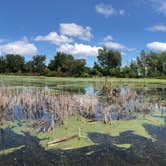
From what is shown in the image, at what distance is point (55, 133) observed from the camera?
694cm

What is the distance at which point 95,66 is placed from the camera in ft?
225

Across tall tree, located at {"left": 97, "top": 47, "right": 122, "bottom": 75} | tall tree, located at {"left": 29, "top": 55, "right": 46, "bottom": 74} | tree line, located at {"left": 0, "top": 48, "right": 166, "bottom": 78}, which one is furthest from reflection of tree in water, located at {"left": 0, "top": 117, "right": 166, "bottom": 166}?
tall tree, located at {"left": 29, "top": 55, "right": 46, "bottom": 74}

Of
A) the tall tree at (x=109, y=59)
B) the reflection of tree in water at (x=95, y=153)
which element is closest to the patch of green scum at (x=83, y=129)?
the reflection of tree in water at (x=95, y=153)

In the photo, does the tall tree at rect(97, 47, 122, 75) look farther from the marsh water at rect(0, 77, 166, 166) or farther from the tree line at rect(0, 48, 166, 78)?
the marsh water at rect(0, 77, 166, 166)

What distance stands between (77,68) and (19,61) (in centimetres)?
2107

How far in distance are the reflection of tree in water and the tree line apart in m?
54.7

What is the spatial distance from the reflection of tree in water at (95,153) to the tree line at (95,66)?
54.7 m

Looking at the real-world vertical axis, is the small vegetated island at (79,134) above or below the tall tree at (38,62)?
below

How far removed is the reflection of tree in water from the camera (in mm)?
5074

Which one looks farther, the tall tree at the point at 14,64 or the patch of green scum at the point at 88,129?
the tall tree at the point at 14,64

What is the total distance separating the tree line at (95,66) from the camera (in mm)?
63750

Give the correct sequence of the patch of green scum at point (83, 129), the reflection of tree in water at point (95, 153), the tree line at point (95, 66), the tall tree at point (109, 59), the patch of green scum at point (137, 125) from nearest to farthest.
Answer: the reflection of tree in water at point (95, 153), the patch of green scum at point (83, 129), the patch of green scum at point (137, 125), the tree line at point (95, 66), the tall tree at point (109, 59)

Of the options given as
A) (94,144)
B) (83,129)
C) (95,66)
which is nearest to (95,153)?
(94,144)

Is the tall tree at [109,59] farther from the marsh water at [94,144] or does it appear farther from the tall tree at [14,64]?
the marsh water at [94,144]
